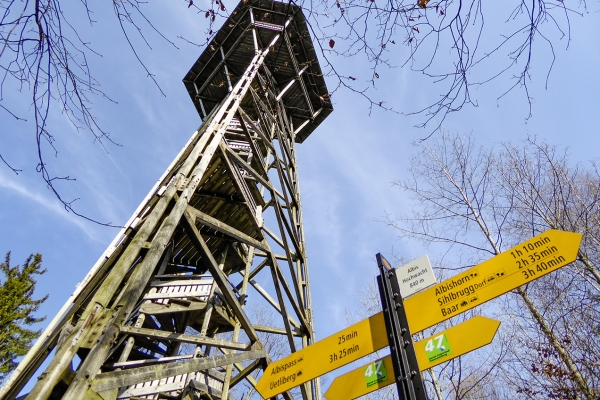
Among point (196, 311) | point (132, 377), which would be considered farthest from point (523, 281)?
point (196, 311)

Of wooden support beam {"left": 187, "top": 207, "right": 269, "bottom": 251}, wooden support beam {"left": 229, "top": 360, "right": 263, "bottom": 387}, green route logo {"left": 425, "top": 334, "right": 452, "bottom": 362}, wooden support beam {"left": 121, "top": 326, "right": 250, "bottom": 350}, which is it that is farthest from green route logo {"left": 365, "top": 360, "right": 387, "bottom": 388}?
wooden support beam {"left": 121, "top": 326, "right": 250, "bottom": 350}

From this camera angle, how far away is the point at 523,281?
2398 mm

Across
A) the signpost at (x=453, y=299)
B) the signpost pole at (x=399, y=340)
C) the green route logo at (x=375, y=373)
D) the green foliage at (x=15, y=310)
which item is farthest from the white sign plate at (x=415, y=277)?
the green foliage at (x=15, y=310)

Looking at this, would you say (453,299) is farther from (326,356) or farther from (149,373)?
(149,373)

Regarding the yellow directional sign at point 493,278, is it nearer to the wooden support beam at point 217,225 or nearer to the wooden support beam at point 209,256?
the wooden support beam at point 209,256

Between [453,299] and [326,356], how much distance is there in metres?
1.00

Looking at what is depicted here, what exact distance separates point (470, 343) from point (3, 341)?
18.2m

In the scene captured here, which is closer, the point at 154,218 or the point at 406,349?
the point at 406,349

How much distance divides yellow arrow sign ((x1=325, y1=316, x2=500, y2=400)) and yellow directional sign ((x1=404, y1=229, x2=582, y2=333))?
109mm

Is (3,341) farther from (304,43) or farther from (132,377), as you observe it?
(132,377)

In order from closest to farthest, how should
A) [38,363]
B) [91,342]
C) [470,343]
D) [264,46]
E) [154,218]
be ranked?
[470,343] < [91,342] < [154,218] < [38,363] < [264,46]

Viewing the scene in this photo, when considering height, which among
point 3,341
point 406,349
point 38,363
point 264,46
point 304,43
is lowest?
point 406,349

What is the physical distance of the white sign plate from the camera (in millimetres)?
2406

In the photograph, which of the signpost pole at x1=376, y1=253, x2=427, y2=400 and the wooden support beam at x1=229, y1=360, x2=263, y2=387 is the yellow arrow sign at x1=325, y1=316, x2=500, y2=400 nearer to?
the signpost pole at x1=376, y1=253, x2=427, y2=400
